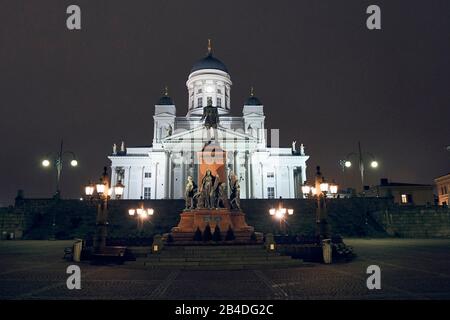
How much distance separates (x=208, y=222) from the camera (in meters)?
17.1

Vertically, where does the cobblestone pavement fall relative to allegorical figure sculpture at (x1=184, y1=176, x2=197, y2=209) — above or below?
below

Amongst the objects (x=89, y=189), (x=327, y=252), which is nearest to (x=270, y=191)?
(x=327, y=252)

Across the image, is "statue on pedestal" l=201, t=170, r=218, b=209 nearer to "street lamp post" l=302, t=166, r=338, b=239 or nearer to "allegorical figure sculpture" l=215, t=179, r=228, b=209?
"allegorical figure sculpture" l=215, t=179, r=228, b=209

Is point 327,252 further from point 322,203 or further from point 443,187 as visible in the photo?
point 443,187

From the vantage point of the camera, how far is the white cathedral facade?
56.8 m

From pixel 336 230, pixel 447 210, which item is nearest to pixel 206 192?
pixel 336 230

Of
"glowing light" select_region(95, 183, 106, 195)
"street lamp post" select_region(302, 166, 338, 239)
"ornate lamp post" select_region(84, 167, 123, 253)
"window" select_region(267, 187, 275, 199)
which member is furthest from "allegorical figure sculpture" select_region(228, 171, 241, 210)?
"window" select_region(267, 187, 275, 199)

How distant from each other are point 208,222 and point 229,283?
7.89 meters

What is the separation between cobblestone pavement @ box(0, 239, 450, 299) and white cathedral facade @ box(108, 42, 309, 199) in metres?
43.8

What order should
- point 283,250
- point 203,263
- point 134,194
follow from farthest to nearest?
point 134,194, point 283,250, point 203,263

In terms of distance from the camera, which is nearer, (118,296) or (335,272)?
(118,296)

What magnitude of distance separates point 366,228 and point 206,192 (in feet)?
79.3

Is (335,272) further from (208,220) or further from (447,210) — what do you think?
(447,210)
